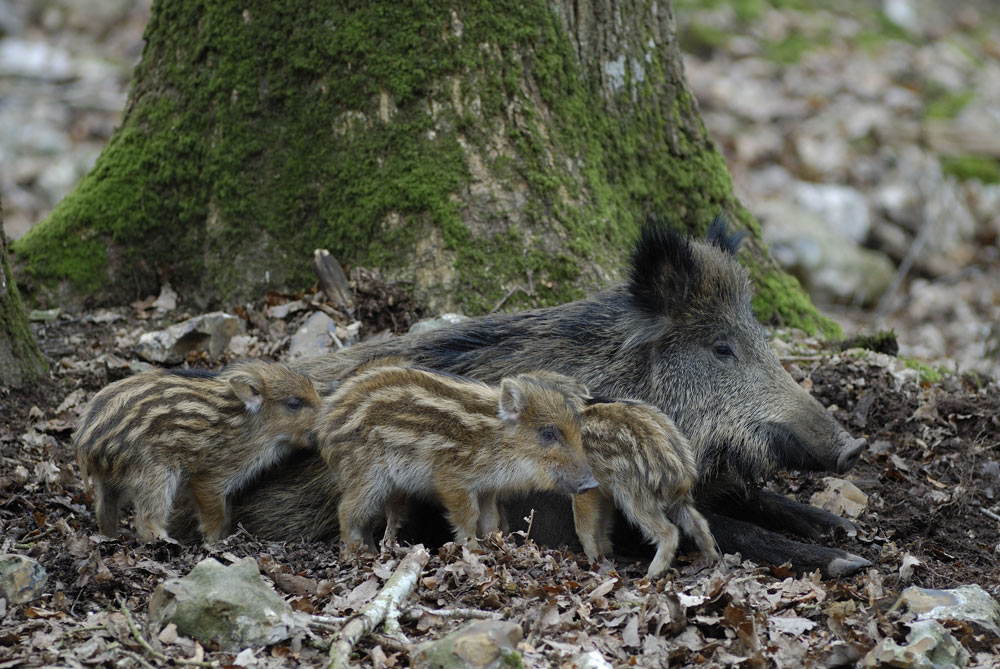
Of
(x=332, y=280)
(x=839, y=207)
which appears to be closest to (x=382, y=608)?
(x=332, y=280)

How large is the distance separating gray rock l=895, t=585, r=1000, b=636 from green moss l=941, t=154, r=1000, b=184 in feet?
40.9

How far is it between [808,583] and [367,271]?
11.7 ft

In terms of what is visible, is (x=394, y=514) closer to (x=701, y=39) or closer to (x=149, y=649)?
(x=149, y=649)

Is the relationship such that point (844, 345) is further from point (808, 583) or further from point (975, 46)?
point (975, 46)

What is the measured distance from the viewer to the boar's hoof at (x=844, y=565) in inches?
194

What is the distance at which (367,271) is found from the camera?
273 inches

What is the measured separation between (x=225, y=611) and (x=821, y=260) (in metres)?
11.0

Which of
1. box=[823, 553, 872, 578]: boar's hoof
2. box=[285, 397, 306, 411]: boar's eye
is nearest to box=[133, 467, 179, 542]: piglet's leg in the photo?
box=[285, 397, 306, 411]: boar's eye

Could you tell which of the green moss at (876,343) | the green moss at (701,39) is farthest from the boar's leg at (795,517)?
the green moss at (701,39)

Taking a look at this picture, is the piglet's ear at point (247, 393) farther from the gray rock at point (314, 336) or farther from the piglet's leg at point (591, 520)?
the piglet's leg at point (591, 520)

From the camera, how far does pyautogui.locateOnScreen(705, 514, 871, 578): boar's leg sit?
495 centimetres

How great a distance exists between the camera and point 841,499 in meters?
5.91

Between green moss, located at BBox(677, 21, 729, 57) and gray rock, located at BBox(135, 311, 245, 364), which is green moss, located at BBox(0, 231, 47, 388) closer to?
gray rock, located at BBox(135, 311, 245, 364)

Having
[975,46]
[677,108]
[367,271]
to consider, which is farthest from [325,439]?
[975,46]
